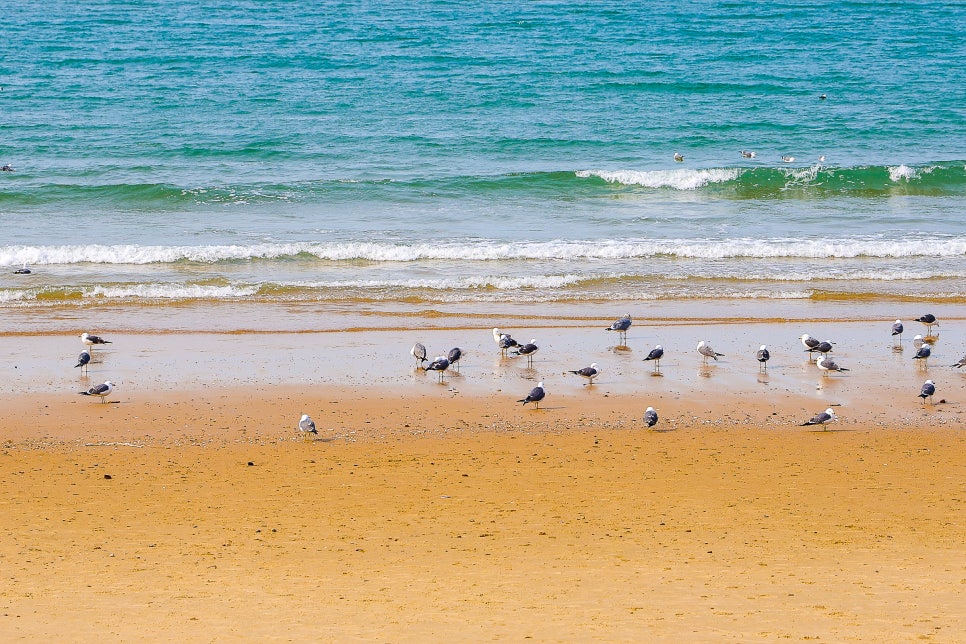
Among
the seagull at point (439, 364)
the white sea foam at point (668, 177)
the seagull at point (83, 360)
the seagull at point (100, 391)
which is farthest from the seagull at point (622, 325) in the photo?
the white sea foam at point (668, 177)

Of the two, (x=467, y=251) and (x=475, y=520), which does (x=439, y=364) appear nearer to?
(x=475, y=520)

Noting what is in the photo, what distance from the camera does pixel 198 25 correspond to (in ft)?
148

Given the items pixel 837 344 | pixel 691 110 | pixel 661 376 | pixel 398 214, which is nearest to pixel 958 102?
pixel 691 110

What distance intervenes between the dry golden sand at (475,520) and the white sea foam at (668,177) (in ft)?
55.0

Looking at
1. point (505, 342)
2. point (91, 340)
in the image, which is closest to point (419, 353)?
point (505, 342)

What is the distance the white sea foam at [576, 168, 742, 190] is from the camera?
28828mm

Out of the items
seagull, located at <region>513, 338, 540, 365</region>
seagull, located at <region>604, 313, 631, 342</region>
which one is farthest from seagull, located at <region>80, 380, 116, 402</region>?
seagull, located at <region>604, 313, 631, 342</region>

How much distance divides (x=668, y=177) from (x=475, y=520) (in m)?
21.3

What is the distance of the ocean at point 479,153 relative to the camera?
2053cm

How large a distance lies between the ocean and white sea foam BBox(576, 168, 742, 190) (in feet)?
0.24

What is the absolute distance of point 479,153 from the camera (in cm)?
3117

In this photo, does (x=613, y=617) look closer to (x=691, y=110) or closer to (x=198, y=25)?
(x=691, y=110)

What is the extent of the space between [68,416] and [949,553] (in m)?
8.80

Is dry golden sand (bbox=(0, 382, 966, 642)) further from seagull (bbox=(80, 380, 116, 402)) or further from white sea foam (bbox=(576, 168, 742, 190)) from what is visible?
white sea foam (bbox=(576, 168, 742, 190))
